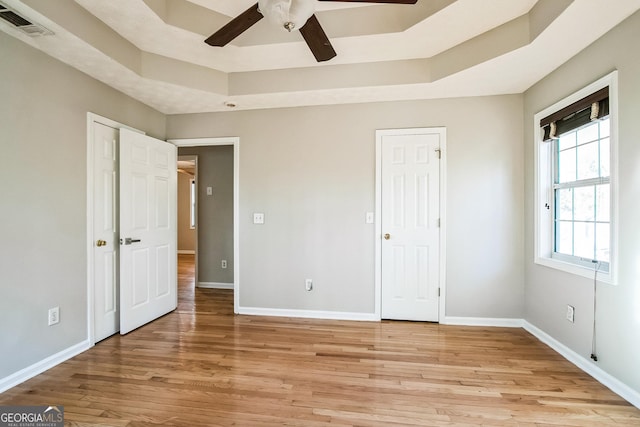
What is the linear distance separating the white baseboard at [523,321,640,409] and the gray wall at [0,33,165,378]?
4106mm

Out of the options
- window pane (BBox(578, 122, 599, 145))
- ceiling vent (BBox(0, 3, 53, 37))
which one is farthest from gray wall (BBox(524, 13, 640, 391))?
ceiling vent (BBox(0, 3, 53, 37))

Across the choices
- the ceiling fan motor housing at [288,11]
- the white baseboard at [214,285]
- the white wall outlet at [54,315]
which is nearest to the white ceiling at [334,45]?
the ceiling fan motor housing at [288,11]

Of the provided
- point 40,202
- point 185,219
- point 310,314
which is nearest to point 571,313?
point 310,314

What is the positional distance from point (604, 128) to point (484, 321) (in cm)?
206

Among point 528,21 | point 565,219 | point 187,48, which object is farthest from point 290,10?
point 565,219

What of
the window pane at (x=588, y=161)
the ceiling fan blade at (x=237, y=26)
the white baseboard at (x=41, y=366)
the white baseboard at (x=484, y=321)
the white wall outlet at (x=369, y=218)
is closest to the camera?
the ceiling fan blade at (x=237, y=26)

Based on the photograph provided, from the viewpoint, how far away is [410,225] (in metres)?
3.28

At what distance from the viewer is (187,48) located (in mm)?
2645

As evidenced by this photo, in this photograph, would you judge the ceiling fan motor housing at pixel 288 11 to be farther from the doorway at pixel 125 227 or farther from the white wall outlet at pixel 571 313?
the white wall outlet at pixel 571 313

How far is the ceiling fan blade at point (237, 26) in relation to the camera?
1.67 metres

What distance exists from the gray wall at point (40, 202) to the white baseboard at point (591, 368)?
4106 mm

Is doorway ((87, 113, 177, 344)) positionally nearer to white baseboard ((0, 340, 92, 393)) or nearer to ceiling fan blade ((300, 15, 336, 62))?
white baseboard ((0, 340, 92, 393))

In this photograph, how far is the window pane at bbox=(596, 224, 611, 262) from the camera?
7.00ft

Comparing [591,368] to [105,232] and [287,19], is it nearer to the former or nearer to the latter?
[287,19]
